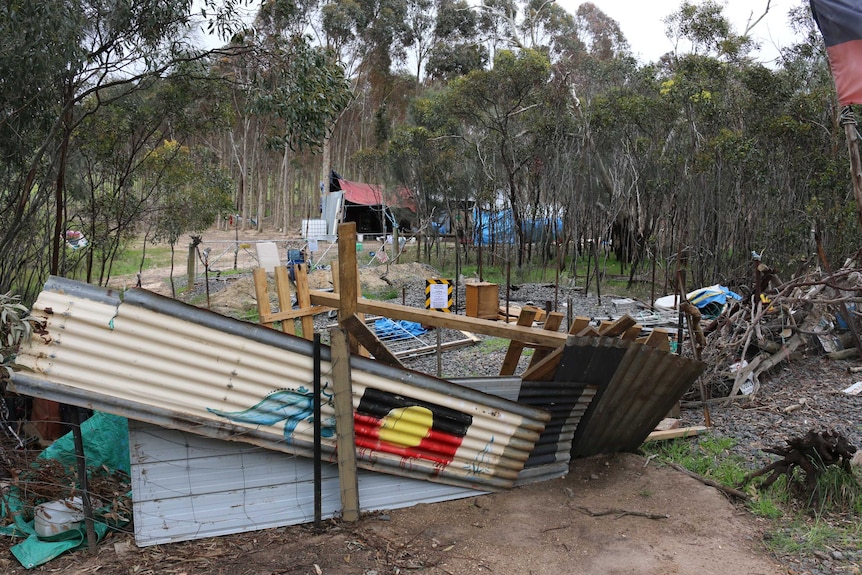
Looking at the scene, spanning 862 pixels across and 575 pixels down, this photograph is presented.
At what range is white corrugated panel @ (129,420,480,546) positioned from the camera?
12.3 feet

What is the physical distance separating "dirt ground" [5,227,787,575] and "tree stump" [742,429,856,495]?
0.52 metres

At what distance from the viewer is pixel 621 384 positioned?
4777 millimetres

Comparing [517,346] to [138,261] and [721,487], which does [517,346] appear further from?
[138,261]

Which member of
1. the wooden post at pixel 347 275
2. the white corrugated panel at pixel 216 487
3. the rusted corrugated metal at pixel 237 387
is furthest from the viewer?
the wooden post at pixel 347 275

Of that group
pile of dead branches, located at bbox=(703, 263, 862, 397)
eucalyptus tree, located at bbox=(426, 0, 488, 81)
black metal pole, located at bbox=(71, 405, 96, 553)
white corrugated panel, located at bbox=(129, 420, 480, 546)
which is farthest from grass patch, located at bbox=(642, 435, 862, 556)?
eucalyptus tree, located at bbox=(426, 0, 488, 81)

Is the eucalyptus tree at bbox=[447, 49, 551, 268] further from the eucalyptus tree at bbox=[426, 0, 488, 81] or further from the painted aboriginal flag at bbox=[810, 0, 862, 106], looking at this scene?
the painted aboriginal flag at bbox=[810, 0, 862, 106]

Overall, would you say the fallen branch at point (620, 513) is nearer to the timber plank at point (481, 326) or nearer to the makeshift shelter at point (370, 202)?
the timber plank at point (481, 326)

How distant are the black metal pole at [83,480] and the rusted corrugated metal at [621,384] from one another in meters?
2.95

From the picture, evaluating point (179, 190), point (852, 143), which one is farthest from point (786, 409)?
point (179, 190)

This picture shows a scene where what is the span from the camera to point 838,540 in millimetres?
4109

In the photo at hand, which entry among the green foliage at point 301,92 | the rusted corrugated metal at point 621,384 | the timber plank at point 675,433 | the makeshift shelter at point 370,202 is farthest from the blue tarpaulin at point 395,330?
the makeshift shelter at point 370,202

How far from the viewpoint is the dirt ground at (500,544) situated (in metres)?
3.65

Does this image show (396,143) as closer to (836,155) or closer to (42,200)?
(836,155)

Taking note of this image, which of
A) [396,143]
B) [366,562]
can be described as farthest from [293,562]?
[396,143]
